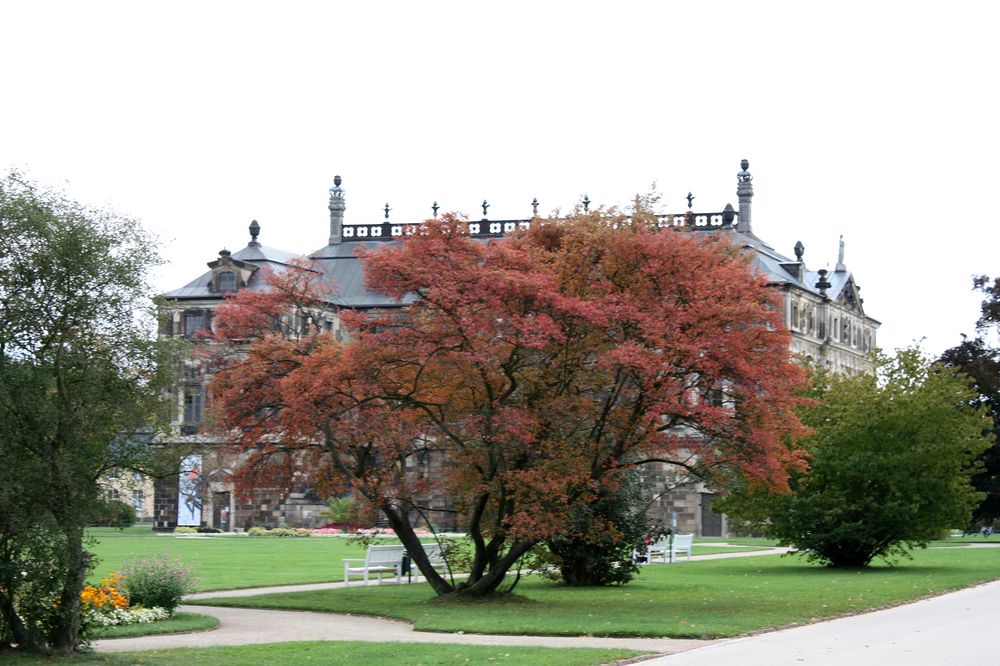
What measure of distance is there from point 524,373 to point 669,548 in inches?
936

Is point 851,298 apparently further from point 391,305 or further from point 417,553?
point 417,553

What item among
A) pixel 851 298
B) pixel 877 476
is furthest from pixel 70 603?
pixel 851 298

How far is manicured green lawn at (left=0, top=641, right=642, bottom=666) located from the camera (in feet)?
68.0

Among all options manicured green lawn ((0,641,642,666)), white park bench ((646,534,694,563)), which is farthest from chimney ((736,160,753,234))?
manicured green lawn ((0,641,642,666))

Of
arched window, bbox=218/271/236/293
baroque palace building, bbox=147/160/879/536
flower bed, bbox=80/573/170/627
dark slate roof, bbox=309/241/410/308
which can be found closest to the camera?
flower bed, bbox=80/573/170/627

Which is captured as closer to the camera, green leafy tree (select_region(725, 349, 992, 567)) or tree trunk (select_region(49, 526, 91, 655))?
tree trunk (select_region(49, 526, 91, 655))

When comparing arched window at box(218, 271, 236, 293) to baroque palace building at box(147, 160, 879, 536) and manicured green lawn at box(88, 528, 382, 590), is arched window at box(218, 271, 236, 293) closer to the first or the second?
baroque palace building at box(147, 160, 879, 536)

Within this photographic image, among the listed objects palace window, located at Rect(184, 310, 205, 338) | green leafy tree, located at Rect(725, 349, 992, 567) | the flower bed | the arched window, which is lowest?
the flower bed

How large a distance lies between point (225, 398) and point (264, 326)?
6.87 feet

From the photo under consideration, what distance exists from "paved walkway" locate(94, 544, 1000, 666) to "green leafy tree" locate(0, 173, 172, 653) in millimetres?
2051

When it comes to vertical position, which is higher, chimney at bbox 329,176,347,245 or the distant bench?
chimney at bbox 329,176,347,245

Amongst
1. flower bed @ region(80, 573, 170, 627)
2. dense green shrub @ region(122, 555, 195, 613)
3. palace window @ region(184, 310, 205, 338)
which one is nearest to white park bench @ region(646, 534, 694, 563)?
dense green shrub @ region(122, 555, 195, 613)

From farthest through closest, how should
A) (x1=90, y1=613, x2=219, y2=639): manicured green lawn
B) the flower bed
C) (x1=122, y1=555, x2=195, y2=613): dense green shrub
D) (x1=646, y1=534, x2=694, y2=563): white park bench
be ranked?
(x1=646, y1=534, x2=694, y2=563): white park bench < (x1=122, y1=555, x2=195, y2=613): dense green shrub < the flower bed < (x1=90, y1=613, x2=219, y2=639): manicured green lawn

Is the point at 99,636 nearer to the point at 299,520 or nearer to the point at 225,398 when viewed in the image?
the point at 225,398
